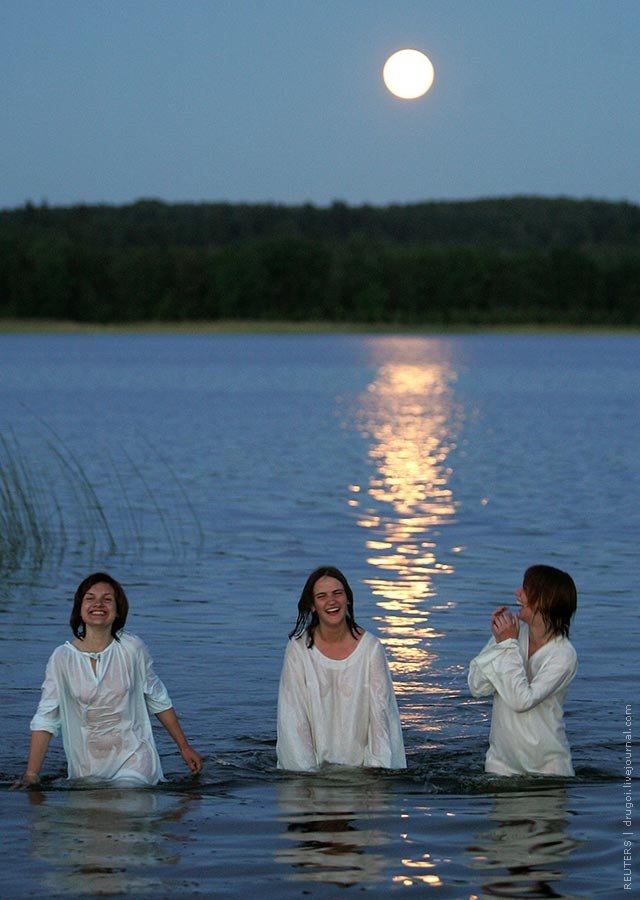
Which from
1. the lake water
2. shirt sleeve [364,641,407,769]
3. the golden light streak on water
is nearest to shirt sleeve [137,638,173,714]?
the lake water

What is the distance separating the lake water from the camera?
6.91 m

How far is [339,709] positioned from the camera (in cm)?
771

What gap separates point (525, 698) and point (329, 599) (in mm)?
946

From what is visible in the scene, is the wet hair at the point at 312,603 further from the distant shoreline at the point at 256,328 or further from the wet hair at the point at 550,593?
the distant shoreline at the point at 256,328

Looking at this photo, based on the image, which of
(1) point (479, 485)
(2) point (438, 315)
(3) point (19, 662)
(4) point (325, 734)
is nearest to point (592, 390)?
(1) point (479, 485)

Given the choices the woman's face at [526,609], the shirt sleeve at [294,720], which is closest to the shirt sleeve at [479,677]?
the woman's face at [526,609]

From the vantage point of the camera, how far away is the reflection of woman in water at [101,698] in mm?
7324

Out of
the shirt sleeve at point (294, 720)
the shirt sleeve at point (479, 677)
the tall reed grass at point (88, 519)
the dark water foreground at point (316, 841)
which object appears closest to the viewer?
the dark water foreground at point (316, 841)

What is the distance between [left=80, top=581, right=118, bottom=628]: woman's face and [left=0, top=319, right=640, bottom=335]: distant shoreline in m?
135

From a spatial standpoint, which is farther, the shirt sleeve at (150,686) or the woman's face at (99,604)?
the shirt sleeve at (150,686)

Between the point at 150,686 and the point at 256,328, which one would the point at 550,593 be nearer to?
the point at 150,686

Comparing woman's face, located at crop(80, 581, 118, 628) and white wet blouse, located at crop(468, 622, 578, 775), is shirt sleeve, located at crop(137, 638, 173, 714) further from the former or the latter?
white wet blouse, located at crop(468, 622, 578, 775)

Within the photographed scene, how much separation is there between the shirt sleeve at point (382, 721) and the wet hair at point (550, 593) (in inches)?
30.3

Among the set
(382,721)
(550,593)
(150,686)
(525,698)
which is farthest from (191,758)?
(550,593)
